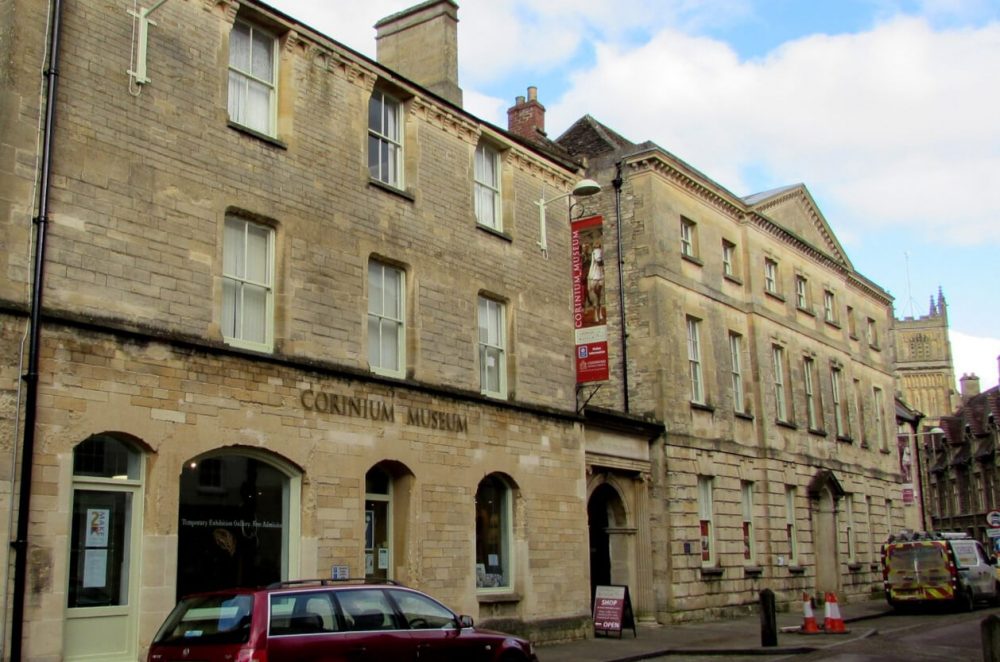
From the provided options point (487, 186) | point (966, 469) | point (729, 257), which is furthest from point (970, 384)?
point (487, 186)

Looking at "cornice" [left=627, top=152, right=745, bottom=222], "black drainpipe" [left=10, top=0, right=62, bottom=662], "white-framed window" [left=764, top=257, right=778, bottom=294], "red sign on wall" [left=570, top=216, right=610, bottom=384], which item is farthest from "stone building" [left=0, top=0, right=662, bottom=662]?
"white-framed window" [left=764, top=257, right=778, bottom=294]

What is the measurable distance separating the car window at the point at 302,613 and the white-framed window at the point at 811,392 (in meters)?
25.7

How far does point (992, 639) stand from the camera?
11.0m

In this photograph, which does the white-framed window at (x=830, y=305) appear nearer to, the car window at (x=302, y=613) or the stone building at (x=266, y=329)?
the stone building at (x=266, y=329)

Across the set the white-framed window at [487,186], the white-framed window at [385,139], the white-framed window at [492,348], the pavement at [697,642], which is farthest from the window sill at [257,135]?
the pavement at [697,642]

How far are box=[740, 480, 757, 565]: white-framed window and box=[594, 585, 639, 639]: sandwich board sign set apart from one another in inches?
322

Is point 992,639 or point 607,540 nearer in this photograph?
point 992,639

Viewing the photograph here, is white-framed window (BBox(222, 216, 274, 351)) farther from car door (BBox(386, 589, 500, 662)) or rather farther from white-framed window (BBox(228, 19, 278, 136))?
car door (BBox(386, 589, 500, 662))

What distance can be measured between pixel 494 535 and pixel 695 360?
10.4 metres

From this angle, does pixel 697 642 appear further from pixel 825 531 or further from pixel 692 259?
pixel 825 531

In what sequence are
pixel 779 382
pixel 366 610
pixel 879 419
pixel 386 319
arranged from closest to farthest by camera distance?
1. pixel 366 610
2. pixel 386 319
3. pixel 779 382
4. pixel 879 419

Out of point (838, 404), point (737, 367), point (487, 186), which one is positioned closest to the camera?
point (487, 186)

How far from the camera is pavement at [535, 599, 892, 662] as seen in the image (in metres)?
18.2

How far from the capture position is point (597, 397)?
27.2m
